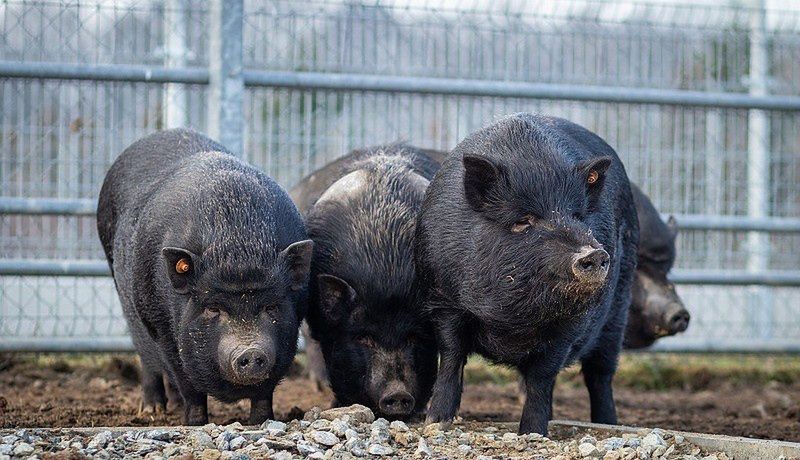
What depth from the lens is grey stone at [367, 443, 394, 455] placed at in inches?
191

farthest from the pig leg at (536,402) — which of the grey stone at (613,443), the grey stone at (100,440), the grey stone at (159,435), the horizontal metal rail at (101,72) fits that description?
the horizontal metal rail at (101,72)

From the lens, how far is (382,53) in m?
9.59

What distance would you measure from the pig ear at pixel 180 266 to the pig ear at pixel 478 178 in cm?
127

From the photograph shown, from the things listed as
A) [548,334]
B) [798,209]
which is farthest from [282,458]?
[798,209]

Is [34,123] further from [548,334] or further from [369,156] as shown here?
[548,334]

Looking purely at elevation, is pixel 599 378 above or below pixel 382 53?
below

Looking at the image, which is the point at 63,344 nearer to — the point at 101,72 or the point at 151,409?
the point at 151,409

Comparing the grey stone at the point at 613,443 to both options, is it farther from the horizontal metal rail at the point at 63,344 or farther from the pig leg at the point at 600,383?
the horizontal metal rail at the point at 63,344

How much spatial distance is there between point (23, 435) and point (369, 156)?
3294 mm

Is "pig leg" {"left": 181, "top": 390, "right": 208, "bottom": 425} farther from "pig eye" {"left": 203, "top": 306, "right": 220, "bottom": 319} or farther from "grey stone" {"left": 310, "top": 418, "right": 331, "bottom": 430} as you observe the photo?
"grey stone" {"left": 310, "top": 418, "right": 331, "bottom": 430}

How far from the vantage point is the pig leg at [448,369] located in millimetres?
5656

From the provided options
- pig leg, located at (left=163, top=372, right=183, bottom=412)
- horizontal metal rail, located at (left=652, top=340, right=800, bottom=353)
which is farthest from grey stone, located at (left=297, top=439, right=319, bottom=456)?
horizontal metal rail, located at (left=652, top=340, right=800, bottom=353)

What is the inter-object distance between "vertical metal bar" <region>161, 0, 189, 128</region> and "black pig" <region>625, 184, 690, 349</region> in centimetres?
327

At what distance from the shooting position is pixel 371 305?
6.23m
